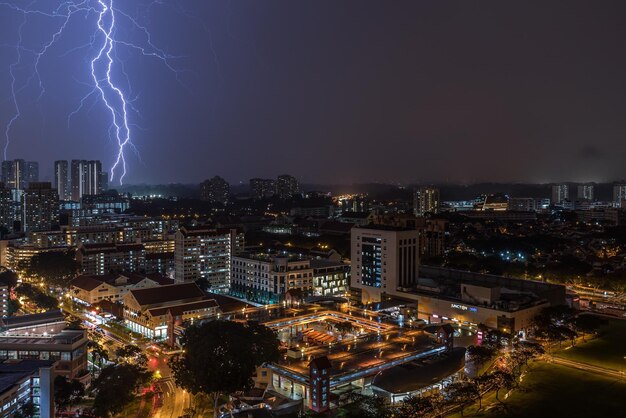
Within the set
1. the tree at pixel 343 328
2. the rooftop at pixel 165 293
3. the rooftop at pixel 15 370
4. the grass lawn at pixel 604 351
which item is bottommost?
the grass lawn at pixel 604 351

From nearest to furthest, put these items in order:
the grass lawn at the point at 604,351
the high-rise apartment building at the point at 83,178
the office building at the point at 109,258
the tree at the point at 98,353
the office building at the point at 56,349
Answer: the office building at the point at 56,349, the grass lawn at the point at 604,351, the tree at the point at 98,353, the office building at the point at 109,258, the high-rise apartment building at the point at 83,178

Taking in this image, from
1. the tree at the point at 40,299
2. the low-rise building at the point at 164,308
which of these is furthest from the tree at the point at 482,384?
the tree at the point at 40,299

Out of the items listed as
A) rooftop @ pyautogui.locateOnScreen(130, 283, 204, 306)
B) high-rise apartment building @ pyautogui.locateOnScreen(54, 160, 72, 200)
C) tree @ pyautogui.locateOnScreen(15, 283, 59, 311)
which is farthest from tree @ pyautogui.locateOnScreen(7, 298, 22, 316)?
high-rise apartment building @ pyautogui.locateOnScreen(54, 160, 72, 200)

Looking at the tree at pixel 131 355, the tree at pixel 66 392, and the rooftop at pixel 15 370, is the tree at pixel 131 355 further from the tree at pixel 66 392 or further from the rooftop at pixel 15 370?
the rooftop at pixel 15 370

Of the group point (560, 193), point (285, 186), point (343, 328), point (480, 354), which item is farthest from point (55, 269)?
point (560, 193)

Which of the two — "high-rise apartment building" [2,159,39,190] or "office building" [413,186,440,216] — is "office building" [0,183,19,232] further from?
"office building" [413,186,440,216]

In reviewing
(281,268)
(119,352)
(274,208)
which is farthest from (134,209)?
(119,352)
